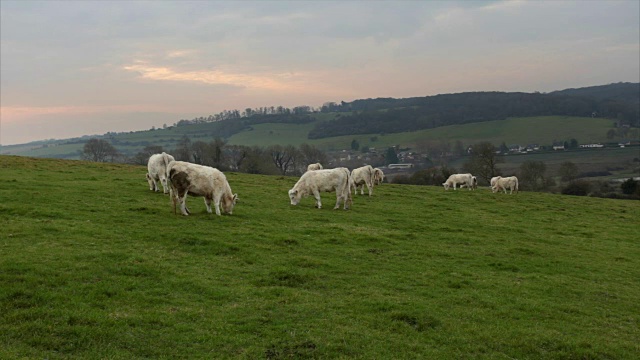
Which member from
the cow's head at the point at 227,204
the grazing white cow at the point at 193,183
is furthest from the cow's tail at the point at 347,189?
the grazing white cow at the point at 193,183

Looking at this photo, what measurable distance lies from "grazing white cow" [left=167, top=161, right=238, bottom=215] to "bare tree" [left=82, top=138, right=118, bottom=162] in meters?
72.5

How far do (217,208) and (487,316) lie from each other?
38.6ft

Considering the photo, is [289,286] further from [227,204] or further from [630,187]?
[630,187]

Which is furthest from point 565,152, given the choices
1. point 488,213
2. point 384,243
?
point 384,243

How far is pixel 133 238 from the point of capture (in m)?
14.3

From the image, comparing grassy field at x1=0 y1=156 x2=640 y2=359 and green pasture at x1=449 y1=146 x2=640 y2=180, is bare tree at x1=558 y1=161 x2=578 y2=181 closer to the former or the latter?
green pasture at x1=449 y1=146 x2=640 y2=180

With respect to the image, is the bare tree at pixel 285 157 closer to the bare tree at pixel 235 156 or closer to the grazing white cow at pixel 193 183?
the bare tree at pixel 235 156

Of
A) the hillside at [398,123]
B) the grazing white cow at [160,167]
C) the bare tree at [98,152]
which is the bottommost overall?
the grazing white cow at [160,167]

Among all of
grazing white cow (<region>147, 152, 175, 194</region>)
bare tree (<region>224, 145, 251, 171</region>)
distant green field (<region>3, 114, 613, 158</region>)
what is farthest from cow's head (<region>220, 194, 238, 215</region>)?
distant green field (<region>3, 114, 613, 158</region>)

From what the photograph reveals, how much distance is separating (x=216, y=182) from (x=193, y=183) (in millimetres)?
1031

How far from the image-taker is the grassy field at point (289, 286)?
828 cm

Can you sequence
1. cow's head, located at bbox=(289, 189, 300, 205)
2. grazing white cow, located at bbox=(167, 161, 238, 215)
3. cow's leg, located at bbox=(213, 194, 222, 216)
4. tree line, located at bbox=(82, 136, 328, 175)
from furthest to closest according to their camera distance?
tree line, located at bbox=(82, 136, 328, 175) → cow's head, located at bbox=(289, 189, 300, 205) → cow's leg, located at bbox=(213, 194, 222, 216) → grazing white cow, located at bbox=(167, 161, 238, 215)

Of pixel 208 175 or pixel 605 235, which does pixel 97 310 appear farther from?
pixel 605 235

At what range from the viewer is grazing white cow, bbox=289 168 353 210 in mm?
23812
